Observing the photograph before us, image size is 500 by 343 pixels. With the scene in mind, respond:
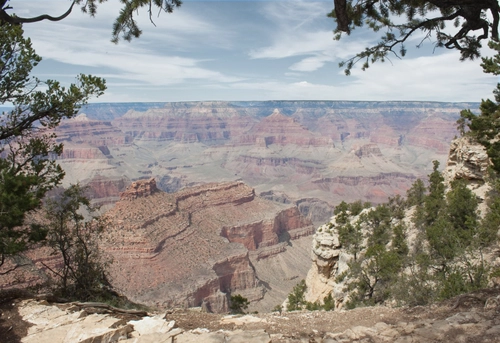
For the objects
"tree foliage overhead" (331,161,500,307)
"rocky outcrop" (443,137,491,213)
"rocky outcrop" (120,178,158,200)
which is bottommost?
"rocky outcrop" (120,178,158,200)

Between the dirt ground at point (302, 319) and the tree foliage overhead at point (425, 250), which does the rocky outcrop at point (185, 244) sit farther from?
the dirt ground at point (302, 319)

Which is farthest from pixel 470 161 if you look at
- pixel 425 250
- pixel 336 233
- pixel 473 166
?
pixel 336 233

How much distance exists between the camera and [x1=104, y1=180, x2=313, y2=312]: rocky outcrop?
43.9 metres

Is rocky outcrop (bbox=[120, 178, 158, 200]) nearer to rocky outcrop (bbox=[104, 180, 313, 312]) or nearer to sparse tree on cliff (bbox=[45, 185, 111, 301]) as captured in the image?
rocky outcrop (bbox=[104, 180, 313, 312])

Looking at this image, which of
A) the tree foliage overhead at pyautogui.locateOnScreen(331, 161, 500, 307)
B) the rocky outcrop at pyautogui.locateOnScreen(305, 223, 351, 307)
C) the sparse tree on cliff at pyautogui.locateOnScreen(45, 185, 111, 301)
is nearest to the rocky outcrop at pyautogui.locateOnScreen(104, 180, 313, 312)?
the rocky outcrop at pyautogui.locateOnScreen(305, 223, 351, 307)

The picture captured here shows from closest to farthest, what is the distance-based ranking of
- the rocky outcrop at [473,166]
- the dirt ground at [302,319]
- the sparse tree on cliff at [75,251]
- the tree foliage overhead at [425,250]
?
the dirt ground at [302,319] < the tree foliage overhead at [425,250] < the sparse tree on cliff at [75,251] < the rocky outcrop at [473,166]

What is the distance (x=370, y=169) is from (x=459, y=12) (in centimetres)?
18831

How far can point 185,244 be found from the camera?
5512cm

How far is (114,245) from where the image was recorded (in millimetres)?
48406

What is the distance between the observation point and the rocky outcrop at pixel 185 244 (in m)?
43.9

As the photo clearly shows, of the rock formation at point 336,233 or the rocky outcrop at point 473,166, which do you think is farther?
the rock formation at point 336,233

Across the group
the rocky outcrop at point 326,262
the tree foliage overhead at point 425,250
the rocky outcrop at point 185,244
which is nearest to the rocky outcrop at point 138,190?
the rocky outcrop at point 185,244

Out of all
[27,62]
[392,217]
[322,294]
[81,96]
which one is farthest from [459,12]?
[322,294]

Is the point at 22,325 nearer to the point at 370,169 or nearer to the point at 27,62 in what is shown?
the point at 27,62
